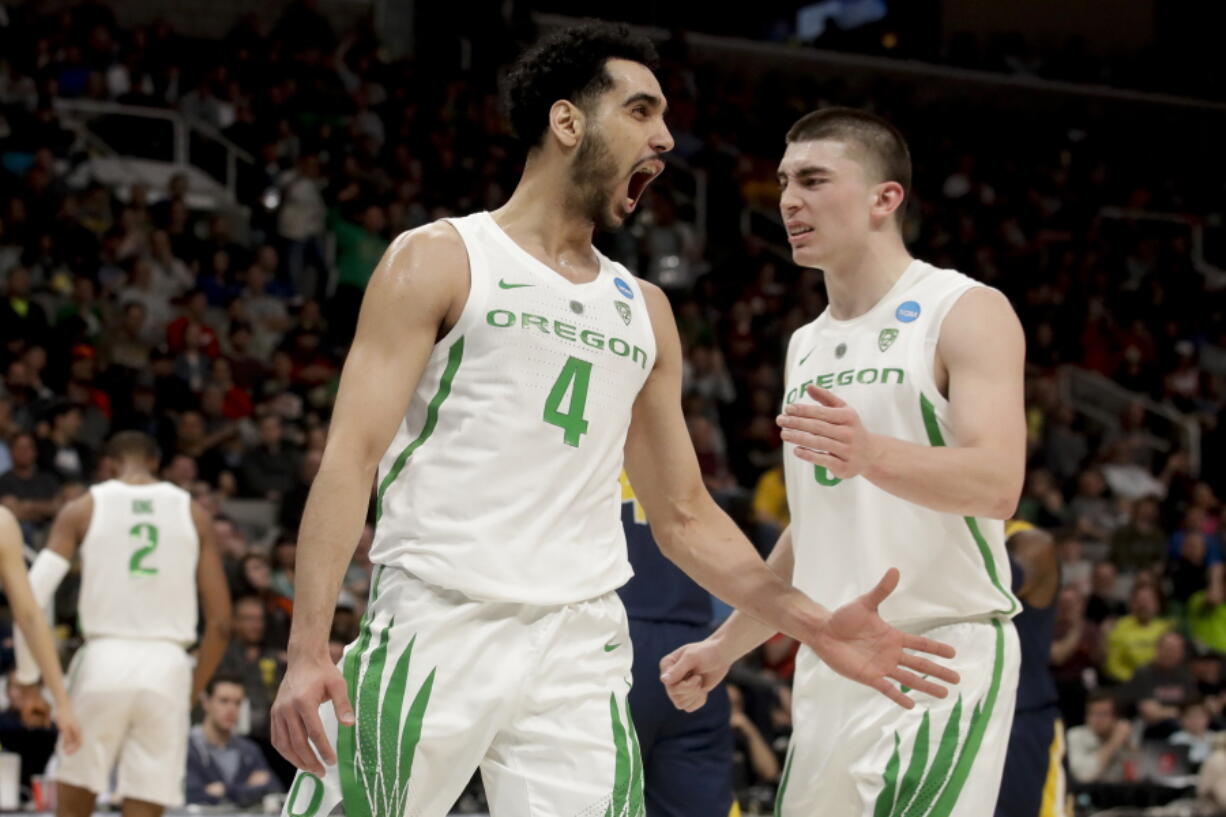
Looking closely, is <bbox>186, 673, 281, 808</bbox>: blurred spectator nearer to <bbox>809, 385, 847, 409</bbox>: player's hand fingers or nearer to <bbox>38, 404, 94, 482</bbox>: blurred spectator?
<bbox>38, 404, 94, 482</bbox>: blurred spectator

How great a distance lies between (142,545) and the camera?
8.07 metres

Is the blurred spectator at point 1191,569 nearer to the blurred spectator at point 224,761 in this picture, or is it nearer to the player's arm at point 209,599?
the blurred spectator at point 224,761

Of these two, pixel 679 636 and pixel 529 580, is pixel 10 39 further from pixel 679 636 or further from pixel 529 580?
pixel 529 580

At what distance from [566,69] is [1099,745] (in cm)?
899

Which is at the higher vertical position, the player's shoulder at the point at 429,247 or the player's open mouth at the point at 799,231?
the player's shoulder at the point at 429,247

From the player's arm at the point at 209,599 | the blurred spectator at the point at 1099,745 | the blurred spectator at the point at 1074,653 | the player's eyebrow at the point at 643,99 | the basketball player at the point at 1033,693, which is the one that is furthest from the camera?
the blurred spectator at the point at 1074,653

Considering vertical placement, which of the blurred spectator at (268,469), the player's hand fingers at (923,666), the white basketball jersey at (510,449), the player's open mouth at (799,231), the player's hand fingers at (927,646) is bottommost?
the blurred spectator at (268,469)

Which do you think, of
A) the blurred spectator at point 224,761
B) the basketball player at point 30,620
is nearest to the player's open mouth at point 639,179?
the basketball player at point 30,620

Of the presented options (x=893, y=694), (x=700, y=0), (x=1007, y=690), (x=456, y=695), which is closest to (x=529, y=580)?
(x=456, y=695)

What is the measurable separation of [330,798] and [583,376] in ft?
3.03

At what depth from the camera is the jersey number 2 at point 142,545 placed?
315 inches

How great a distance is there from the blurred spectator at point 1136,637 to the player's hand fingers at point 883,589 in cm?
1015

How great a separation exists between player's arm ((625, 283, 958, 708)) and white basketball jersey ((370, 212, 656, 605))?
0.77 feet

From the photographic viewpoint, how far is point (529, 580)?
10.5 ft
